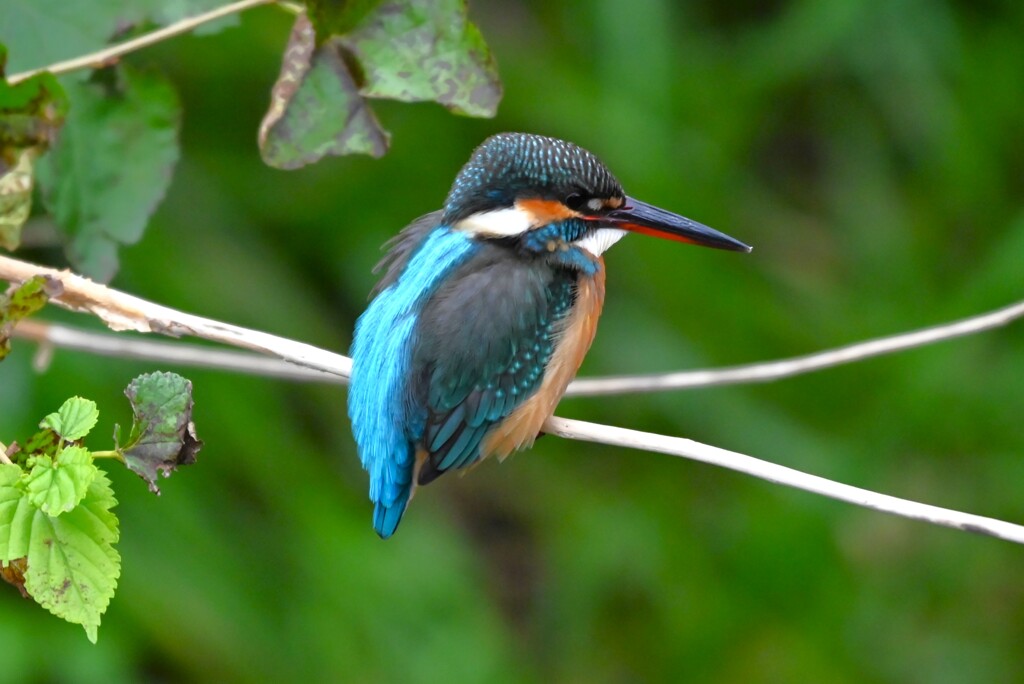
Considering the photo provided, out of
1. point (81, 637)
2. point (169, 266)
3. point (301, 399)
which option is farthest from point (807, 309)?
point (81, 637)

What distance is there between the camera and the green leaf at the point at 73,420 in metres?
1.14

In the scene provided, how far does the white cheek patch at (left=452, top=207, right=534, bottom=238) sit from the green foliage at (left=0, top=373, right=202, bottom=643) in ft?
2.81

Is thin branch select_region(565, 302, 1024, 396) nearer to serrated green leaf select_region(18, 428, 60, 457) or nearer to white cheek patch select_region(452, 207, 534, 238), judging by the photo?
white cheek patch select_region(452, 207, 534, 238)

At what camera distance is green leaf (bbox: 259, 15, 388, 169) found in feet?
5.08

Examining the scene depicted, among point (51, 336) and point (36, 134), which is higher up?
point (36, 134)

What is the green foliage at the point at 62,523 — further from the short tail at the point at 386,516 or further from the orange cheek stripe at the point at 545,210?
the orange cheek stripe at the point at 545,210

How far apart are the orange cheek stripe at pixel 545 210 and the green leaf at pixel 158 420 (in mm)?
784

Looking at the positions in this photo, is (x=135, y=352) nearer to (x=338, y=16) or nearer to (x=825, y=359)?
(x=338, y=16)

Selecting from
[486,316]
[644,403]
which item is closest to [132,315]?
[486,316]

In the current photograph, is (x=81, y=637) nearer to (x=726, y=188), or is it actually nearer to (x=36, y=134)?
(x=36, y=134)

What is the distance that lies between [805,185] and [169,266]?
1.92 m

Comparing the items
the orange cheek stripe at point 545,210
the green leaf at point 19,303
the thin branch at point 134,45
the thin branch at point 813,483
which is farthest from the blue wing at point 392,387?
the green leaf at point 19,303

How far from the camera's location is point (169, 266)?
2756 millimetres

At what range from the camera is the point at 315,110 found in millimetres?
1558
